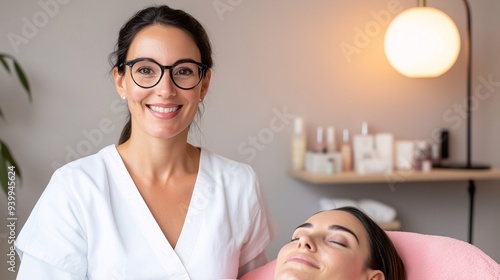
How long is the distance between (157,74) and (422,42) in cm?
182

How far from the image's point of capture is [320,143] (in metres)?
3.04

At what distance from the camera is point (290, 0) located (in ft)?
9.90

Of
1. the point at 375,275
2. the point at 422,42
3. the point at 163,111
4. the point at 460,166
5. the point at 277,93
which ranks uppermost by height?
the point at 422,42

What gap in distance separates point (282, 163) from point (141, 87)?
1719 mm

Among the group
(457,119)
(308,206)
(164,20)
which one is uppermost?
(164,20)

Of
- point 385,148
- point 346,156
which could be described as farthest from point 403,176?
point 346,156

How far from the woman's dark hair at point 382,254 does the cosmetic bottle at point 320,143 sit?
59.9 inches

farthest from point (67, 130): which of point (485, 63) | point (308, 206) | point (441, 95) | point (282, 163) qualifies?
point (485, 63)

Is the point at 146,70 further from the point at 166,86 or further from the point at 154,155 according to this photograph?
the point at 154,155

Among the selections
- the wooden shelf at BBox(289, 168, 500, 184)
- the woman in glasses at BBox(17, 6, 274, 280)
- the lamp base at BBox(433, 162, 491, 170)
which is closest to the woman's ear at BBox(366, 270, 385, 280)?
the woman in glasses at BBox(17, 6, 274, 280)

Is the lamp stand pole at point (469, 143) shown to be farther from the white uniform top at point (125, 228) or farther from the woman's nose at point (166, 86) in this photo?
the woman's nose at point (166, 86)

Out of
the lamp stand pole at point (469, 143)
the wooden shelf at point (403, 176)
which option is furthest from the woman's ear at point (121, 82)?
the lamp stand pole at point (469, 143)

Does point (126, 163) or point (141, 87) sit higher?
point (141, 87)

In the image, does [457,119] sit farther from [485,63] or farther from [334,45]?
[334,45]
